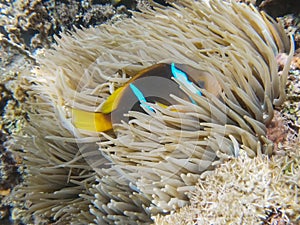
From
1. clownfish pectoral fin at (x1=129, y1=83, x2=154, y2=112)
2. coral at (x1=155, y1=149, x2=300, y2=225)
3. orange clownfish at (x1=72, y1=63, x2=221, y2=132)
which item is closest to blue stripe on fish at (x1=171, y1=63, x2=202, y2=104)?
orange clownfish at (x1=72, y1=63, x2=221, y2=132)

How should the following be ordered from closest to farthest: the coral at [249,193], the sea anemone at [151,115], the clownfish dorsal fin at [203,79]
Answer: the coral at [249,193]
the sea anemone at [151,115]
the clownfish dorsal fin at [203,79]

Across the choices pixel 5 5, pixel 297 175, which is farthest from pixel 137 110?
pixel 5 5

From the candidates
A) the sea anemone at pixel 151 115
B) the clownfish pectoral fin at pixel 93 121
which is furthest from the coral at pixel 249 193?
the clownfish pectoral fin at pixel 93 121

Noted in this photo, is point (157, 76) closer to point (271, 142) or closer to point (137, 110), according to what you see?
point (137, 110)

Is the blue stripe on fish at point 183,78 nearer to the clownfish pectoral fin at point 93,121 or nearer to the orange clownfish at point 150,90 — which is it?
the orange clownfish at point 150,90

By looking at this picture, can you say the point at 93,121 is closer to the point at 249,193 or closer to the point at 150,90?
the point at 150,90

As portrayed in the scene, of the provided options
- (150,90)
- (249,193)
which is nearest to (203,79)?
(150,90)

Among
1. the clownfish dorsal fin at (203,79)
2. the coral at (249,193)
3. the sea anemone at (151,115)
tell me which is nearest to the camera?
the coral at (249,193)
